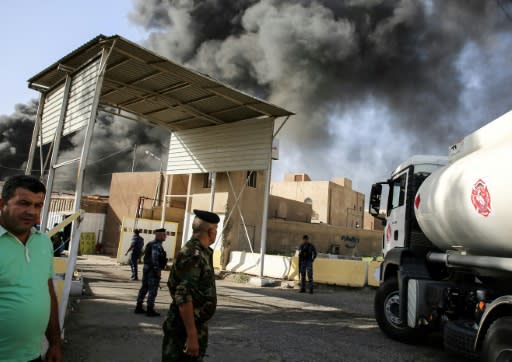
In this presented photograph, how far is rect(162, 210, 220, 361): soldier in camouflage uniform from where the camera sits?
277cm

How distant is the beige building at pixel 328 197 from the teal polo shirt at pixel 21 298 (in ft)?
120

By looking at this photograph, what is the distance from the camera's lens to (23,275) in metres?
2.17

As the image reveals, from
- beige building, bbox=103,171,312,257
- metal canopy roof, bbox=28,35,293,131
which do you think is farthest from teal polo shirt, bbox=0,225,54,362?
beige building, bbox=103,171,312,257

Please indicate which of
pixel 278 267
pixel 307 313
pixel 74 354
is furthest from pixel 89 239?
pixel 74 354

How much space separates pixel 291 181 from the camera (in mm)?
45969

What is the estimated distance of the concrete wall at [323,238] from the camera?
24391 millimetres

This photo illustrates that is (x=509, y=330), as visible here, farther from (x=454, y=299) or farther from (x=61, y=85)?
(x=61, y=85)

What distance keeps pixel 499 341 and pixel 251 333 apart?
12.6 ft

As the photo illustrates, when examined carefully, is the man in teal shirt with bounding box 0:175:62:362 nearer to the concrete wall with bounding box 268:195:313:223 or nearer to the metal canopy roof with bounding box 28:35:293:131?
the metal canopy roof with bounding box 28:35:293:131

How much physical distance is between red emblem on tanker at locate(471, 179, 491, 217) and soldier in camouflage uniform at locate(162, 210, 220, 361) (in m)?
3.08

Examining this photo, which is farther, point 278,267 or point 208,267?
point 278,267

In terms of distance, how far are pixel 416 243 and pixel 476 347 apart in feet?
8.05

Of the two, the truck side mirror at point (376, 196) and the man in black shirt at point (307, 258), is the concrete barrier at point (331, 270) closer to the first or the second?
the man in black shirt at point (307, 258)

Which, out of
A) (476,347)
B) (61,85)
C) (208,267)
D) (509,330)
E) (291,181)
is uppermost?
(291,181)
